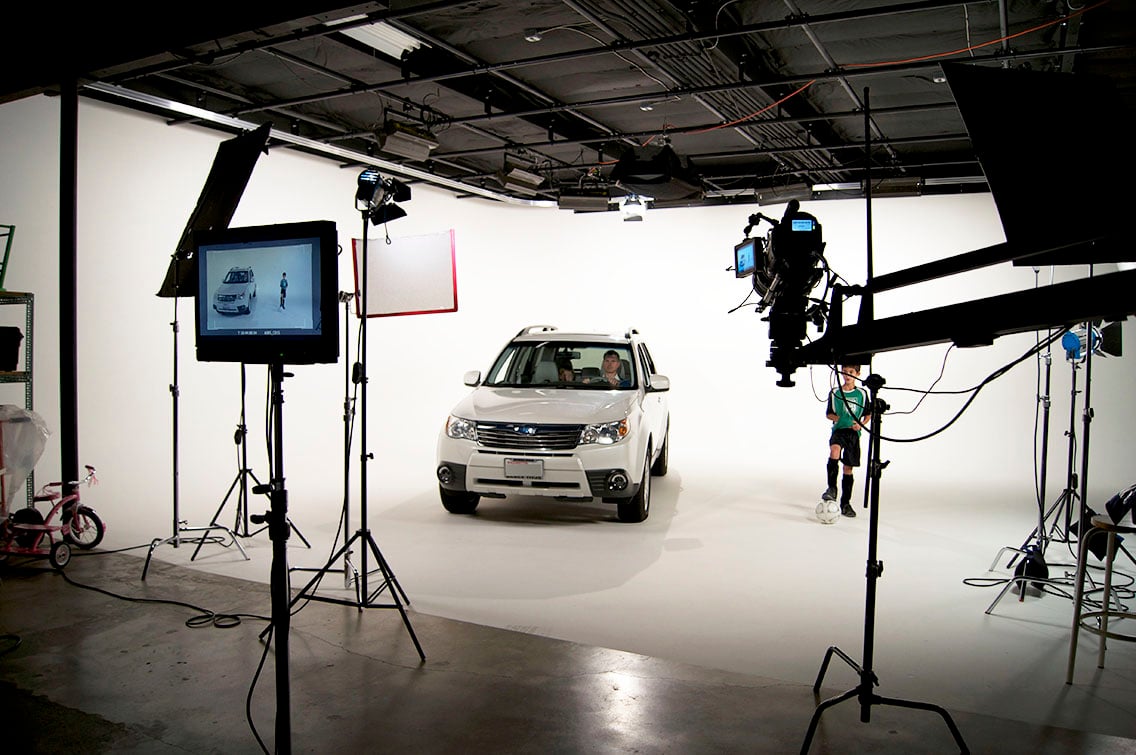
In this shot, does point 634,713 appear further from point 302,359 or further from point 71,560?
point 71,560

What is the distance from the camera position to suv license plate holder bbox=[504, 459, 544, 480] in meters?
5.97

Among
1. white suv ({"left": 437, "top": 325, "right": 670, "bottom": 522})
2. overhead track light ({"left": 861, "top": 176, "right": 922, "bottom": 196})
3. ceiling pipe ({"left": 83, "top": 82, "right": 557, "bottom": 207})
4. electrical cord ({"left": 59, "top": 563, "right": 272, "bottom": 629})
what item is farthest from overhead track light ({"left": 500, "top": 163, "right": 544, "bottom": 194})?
electrical cord ({"left": 59, "top": 563, "right": 272, "bottom": 629})

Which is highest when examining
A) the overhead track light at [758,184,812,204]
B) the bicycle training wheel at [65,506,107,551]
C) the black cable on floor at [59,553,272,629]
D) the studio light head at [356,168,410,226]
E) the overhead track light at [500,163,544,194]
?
the overhead track light at [500,163,544,194]

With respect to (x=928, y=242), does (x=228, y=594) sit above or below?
below

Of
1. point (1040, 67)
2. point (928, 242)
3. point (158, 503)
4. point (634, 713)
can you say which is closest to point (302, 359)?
point (634, 713)

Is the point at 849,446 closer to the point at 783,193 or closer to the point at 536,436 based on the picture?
the point at 536,436

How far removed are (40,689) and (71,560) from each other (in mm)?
2101

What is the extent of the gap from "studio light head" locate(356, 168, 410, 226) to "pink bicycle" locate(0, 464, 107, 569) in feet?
9.00

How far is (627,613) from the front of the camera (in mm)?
4258

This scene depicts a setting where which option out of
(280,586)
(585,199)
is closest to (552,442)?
(280,586)

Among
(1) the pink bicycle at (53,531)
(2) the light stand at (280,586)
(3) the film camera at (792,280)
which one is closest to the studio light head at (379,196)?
(2) the light stand at (280,586)

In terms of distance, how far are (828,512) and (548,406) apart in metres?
2.49

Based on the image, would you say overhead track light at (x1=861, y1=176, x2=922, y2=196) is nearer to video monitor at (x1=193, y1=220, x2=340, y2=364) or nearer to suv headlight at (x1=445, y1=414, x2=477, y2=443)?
suv headlight at (x1=445, y1=414, x2=477, y2=443)

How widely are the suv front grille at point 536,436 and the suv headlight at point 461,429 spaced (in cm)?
21
